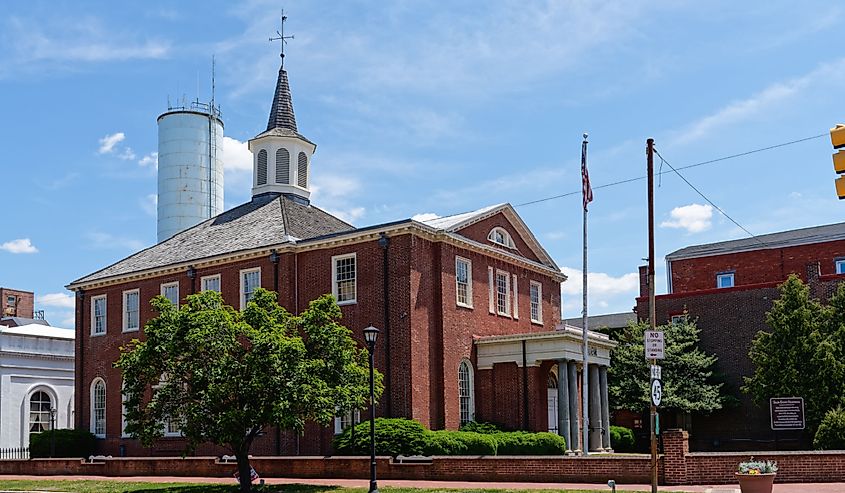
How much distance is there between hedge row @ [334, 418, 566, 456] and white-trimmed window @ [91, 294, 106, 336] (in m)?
18.6

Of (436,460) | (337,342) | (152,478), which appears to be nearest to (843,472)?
(436,460)

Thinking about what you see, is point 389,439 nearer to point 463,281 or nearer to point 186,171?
point 463,281

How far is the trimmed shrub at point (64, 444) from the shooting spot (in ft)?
146

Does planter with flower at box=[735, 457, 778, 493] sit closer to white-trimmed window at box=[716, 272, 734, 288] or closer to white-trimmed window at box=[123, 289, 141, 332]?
white-trimmed window at box=[123, 289, 141, 332]

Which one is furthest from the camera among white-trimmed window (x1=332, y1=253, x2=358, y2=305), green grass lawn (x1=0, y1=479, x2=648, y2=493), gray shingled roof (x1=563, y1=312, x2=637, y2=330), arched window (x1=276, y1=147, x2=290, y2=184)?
gray shingled roof (x1=563, y1=312, x2=637, y2=330)

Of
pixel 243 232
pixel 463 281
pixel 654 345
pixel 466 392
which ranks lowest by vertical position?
pixel 466 392

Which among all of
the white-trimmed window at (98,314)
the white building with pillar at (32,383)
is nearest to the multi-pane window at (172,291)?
the white-trimmed window at (98,314)

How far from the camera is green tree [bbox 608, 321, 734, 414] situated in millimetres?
45562

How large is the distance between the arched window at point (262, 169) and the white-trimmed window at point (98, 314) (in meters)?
9.34

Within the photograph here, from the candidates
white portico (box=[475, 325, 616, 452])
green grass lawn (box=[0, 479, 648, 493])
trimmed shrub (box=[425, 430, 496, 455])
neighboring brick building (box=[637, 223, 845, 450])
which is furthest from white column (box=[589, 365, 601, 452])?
green grass lawn (box=[0, 479, 648, 493])

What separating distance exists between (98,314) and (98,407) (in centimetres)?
Answer: 447

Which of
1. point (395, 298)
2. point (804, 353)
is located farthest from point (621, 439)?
point (395, 298)

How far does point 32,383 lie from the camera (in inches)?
2200

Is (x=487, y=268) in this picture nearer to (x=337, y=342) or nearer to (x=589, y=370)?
(x=589, y=370)
